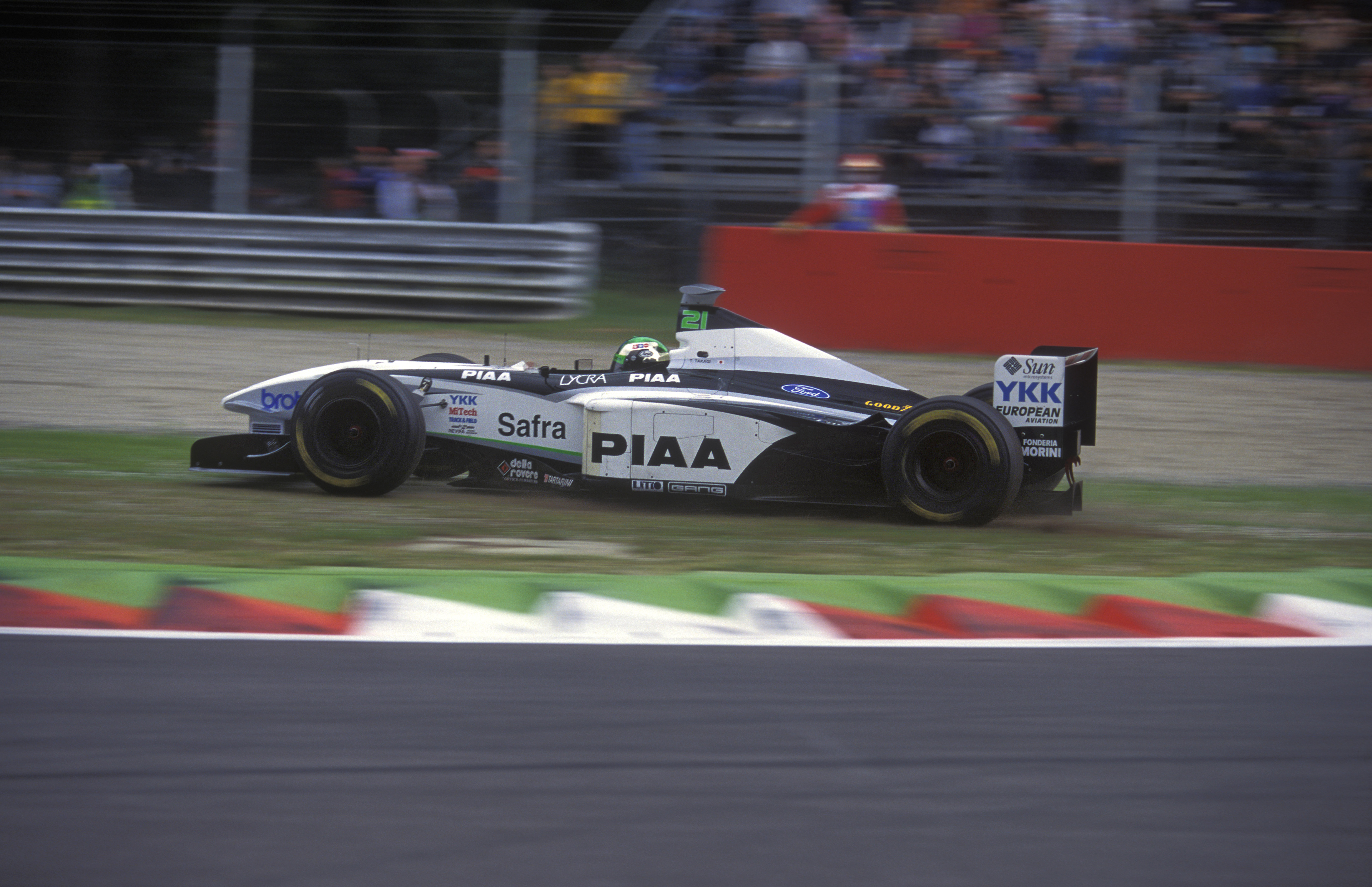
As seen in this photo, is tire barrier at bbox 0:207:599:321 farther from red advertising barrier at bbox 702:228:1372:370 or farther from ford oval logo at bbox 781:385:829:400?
ford oval logo at bbox 781:385:829:400

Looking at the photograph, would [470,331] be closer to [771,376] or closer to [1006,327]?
[1006,327]

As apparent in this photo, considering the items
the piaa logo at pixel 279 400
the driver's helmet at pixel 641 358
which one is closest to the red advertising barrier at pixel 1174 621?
the driver's helmet at pixel 641 358

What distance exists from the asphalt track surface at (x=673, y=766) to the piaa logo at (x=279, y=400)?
322 centimetres

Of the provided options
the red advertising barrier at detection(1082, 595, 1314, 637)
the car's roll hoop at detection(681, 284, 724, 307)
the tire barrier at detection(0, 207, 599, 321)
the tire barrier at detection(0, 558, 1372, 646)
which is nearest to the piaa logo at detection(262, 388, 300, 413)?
the car's roll hoop at detection(681, 284, 724, 307)

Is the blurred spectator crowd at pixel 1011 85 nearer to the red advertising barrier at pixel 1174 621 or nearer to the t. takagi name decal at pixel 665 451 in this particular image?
the t. takagi name decal at pixel 665 451

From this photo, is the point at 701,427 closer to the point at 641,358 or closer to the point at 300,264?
the point at 641,358

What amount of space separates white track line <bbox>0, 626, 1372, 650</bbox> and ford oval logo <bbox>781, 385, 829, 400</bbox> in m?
2.45

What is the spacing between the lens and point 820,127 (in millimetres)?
13070

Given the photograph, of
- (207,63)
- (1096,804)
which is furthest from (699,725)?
(207,63)

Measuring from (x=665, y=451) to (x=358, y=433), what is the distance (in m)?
1.55

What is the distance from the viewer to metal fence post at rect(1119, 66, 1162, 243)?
1205cm

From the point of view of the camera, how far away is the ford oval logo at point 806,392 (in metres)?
6.69

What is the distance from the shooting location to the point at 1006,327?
38.9 feet

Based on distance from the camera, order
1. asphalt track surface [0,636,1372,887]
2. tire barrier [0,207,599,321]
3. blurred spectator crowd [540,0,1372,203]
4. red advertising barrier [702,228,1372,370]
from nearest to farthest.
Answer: asphalt track surface [0,636,1372,887]
red advertising barrier [702,228,1372,370]
blurred spectator crowd [540,0,1372,203]
tire barrier [0,207,599,321]
